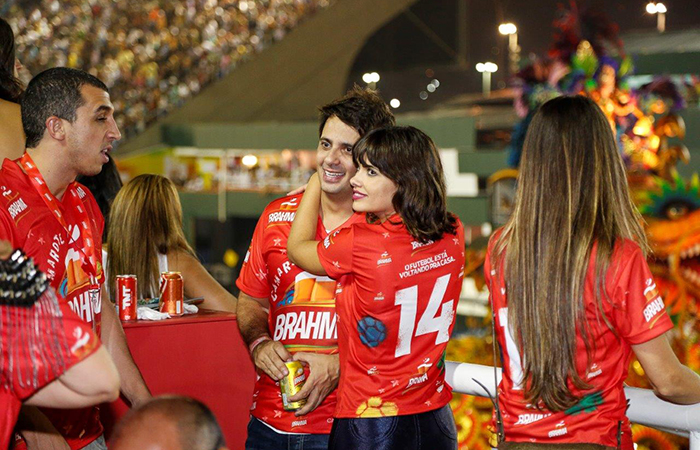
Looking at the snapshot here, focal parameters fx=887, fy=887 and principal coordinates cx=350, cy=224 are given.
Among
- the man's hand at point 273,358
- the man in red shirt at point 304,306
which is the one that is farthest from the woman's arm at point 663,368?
the man's hand at point 273,358

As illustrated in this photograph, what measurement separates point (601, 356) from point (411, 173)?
1.87 ft

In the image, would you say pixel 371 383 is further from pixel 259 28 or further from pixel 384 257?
pixel 259 28

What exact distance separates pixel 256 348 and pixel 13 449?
2.03ft

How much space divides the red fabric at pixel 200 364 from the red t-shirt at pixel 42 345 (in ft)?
3.40

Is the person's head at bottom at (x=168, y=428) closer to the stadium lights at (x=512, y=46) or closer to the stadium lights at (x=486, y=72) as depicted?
the stadium lights at (x=512, y=46)

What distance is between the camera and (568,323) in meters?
1.70

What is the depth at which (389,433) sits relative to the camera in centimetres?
194

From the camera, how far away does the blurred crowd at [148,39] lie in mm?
15836

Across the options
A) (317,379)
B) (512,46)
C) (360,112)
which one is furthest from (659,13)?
(317,379)

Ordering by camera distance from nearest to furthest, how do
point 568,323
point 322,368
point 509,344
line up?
1. point 568,323
2. point 509,344
3. point 322,368

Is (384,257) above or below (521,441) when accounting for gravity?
above

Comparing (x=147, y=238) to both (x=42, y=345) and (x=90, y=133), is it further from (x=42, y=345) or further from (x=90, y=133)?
(x=42, y=345)

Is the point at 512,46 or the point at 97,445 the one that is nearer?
the point at 97,445

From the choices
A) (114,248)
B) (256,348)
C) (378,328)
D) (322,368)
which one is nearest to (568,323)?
(378,328)
